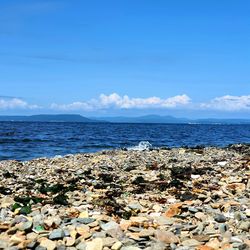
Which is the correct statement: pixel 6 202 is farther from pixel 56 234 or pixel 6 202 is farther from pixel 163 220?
pixel 163 220

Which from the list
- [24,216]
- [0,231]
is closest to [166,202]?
[24,216]

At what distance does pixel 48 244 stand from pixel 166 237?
6.97 feet

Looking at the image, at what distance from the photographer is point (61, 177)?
16.8 m

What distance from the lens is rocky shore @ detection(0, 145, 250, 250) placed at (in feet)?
26.4

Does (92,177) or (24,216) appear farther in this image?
(92,177)

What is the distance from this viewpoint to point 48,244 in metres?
7.95

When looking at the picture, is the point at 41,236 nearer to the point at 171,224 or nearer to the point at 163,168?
the point at 171,224

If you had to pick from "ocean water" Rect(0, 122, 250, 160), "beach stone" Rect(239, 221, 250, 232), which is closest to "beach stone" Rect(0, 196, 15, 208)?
"beach stone" Rect(239, 221, 250, 232)

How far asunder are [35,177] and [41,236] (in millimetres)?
8805

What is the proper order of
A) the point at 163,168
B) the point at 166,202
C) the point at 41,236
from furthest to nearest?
the point at 163,168 < the point at 166,202 < the point at 41,236

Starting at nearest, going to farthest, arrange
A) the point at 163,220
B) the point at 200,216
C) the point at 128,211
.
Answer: the point at 163,220 < the point at 200,216 < the point at 128,211

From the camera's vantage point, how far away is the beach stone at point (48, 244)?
7848mm

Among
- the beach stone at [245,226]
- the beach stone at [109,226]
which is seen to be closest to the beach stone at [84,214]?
the beach stone at [109,226]

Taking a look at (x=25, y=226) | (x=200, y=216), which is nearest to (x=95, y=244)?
(x=25, y=226)
